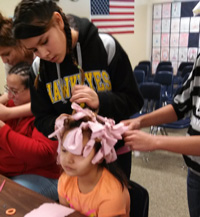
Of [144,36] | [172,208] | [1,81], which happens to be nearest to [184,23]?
[144,36]

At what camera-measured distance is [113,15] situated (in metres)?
5.70

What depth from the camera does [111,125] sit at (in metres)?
0.90

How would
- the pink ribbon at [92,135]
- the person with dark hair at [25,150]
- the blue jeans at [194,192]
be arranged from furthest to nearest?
1. the person with dark hair at [25,150]
2. the blue jeans at [194,192]
3. the pink ribbon at [92,135]

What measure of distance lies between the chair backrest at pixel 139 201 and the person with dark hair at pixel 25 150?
0.49 metres

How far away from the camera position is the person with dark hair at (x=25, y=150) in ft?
4.16

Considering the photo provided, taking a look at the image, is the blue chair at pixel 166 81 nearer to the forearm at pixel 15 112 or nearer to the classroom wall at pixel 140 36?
the classroom wall at pixel 140 36

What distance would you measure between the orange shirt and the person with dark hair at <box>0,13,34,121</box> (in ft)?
1.87

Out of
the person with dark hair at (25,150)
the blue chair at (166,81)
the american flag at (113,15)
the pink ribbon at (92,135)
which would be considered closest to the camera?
the pink ribbon at (92,135)

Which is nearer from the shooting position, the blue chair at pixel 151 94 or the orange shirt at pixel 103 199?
the orange shirt at pixel 103 199

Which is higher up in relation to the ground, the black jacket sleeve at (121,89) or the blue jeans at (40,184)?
the black jacket sleeve at (121,89)

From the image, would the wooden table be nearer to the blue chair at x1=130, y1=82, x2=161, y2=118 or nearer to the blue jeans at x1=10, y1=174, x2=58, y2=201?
the blue jeans at x1=10, y1=174, x2=58, y2=201

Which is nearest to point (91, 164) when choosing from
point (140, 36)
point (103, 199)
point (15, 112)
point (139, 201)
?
point (103, 199)

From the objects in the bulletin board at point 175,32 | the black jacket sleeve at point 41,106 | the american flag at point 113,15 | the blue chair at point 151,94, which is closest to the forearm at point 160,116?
the black jacket sleeve at point 41,106

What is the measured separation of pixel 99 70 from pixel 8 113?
612mm
